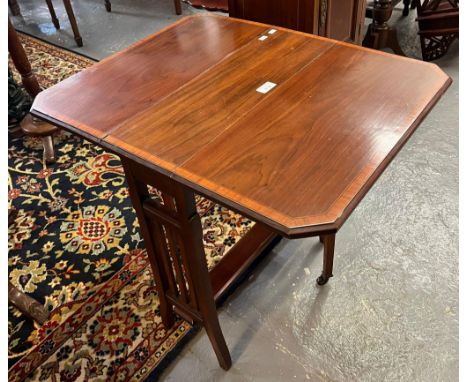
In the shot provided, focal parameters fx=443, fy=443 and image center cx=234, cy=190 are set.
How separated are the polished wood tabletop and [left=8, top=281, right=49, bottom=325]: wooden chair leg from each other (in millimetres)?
881

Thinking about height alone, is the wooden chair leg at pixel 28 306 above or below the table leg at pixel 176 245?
below

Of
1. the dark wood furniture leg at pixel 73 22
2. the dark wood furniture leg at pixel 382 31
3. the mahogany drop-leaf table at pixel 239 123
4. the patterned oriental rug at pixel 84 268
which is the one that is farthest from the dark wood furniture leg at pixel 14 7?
the mahogany drop-leaf table at pixel 239 123

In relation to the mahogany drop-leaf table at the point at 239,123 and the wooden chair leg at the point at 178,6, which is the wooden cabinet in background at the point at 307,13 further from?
the wooden chair leg at the point at 178,6

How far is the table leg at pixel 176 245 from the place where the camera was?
45.7 inches

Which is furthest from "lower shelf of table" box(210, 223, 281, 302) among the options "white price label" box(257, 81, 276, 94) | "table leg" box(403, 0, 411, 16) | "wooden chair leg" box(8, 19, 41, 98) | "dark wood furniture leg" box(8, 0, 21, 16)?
"dark wood furniture leg" box(8, 0, 21, 16)

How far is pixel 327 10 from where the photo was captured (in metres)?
2.08

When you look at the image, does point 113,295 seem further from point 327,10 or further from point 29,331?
point 327,10

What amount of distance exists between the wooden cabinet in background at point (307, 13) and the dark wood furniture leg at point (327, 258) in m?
1.01

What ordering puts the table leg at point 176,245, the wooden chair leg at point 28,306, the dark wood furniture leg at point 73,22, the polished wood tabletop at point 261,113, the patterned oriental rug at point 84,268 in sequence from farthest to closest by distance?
the dark wood furniture leg at point 73,22 < the wooden chair leg at point 28,306 < the patterned oriental rug at point 84,268 < the table leg at point 176,245 < the polished wood tabletop at point 261,113

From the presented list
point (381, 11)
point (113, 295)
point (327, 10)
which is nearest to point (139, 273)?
point (113, 295)

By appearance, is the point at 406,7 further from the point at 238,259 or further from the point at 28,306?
the point at 28,306

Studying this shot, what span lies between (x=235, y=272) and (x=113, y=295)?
509 mm

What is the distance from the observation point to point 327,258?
1.68 m

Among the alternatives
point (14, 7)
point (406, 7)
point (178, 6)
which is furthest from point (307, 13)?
point (14, 7)
